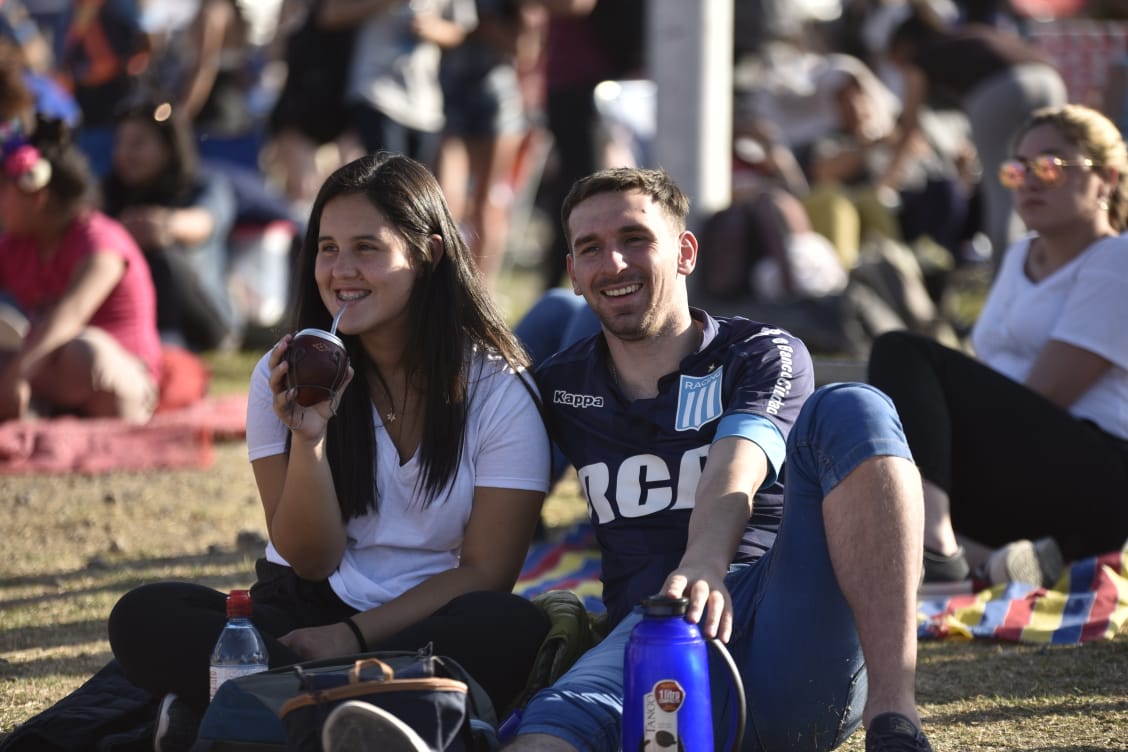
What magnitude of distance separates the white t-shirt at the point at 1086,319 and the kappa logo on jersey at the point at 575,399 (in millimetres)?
1782

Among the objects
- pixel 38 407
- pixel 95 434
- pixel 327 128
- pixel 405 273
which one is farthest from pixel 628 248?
pixel 327 128

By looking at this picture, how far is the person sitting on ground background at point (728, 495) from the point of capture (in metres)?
2.87

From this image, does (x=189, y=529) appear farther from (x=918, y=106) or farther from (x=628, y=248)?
(x=918, y=106)

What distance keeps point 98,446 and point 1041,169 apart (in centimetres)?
390

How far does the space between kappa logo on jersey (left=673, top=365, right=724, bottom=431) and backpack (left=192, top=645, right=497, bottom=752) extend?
77 cm

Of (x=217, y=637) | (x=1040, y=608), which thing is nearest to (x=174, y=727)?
(x=217, y=637)

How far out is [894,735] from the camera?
2791 millimetres

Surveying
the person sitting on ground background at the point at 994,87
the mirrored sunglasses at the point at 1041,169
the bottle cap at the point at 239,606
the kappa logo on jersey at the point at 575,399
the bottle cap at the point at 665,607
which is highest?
the person sitting on ground background at the point at 994,87

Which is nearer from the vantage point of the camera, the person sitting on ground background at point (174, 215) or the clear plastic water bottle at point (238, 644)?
the clear plastic water bottle at point (238, 644)

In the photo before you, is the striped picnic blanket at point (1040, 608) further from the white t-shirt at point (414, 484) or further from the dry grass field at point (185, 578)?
the white t-shirt at point (414, 484)

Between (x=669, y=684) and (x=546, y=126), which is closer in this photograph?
(x=669, y=684)

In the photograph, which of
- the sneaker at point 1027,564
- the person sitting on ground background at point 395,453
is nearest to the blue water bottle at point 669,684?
the person sitting on ground background at point 395,453

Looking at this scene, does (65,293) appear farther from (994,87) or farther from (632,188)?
(994,87)

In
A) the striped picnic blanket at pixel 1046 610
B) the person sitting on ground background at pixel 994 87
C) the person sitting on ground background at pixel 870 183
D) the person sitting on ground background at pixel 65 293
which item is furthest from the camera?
the person sitting on ground background at pixel 870 183
